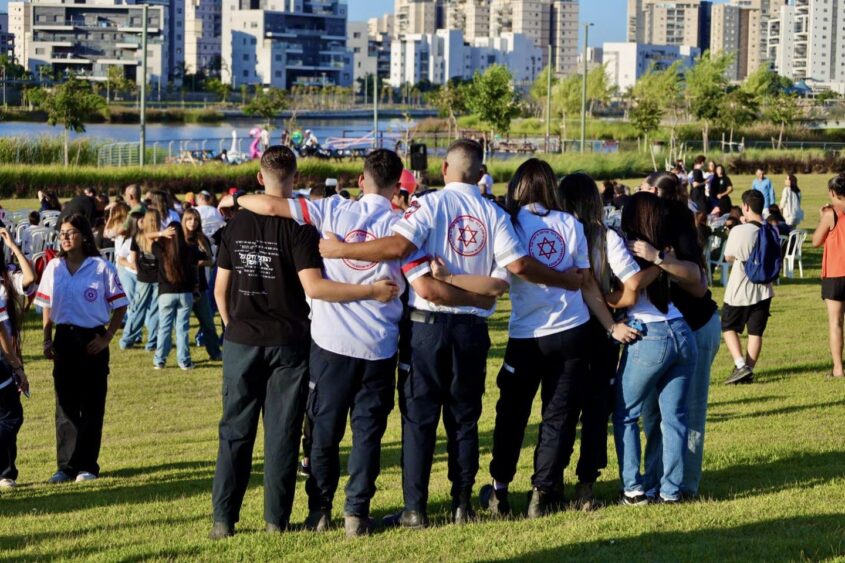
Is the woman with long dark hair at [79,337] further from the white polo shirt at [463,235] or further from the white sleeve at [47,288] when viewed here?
the white polo shirt at [463,235]

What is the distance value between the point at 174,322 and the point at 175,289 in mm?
686

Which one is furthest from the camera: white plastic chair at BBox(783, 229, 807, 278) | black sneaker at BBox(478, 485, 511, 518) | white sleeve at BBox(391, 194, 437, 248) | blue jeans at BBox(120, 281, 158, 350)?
white plastic chair at BBox(783, 229, 807, 278)

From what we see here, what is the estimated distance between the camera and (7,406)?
792 centimetres

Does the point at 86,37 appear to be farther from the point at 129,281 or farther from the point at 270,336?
the point at 270,336

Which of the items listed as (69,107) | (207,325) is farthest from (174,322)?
(69,107)

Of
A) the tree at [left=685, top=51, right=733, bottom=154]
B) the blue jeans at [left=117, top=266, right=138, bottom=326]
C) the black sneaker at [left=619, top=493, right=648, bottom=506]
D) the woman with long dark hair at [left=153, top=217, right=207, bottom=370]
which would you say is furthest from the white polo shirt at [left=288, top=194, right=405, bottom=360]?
the tree at [left=685, top=51, right=733, bottom=154]

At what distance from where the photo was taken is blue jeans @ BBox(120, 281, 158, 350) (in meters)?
15.0

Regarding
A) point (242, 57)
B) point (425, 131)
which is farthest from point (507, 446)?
point (242, 57)

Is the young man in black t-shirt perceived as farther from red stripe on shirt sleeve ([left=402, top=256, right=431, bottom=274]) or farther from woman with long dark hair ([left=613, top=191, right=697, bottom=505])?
woman with long dark hair ([left=613, top=191, right=697, bottom=505])

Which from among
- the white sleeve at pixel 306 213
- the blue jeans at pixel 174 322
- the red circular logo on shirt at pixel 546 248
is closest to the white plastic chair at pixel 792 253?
the blue jeans at pixel 174 322

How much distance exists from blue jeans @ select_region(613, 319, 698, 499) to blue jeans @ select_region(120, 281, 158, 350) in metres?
9.15

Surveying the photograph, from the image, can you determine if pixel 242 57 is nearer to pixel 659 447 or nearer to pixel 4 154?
pixel 4 154

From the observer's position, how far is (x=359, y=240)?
6.20 m

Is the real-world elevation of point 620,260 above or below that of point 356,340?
above
